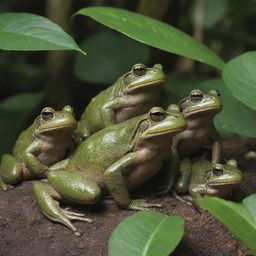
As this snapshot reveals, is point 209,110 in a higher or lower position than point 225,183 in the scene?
higher

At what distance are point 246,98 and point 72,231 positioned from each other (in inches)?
47.2

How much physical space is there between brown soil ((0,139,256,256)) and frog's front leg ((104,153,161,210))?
7 cm

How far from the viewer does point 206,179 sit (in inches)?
107

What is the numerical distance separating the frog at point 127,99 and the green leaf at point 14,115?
1.05 meters

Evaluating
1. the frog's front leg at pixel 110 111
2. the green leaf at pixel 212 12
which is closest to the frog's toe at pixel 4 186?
the frog's front leg at pixel 110 111

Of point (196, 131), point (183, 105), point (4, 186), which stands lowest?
point (4, 186)

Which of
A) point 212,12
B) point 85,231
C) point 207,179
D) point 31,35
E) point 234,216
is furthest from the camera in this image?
point 212,12

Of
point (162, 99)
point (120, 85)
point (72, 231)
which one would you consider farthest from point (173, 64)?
point (72, 231)

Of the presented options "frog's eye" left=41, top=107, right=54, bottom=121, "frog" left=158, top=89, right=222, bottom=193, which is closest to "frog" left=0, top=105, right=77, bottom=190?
"frog's eye" left=41, top=107, right=54, bottom=121

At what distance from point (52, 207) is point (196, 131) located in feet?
3.18

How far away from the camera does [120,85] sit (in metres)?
2.95

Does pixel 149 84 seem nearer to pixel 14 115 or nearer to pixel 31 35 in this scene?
pixel 31 35

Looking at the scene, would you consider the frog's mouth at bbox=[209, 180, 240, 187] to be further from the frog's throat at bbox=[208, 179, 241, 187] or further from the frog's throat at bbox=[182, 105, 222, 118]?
the frog's throat at bbox=[182, 105, 222, 118]

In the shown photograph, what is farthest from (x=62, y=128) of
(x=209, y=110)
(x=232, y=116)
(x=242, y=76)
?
(x=232, y=116)
